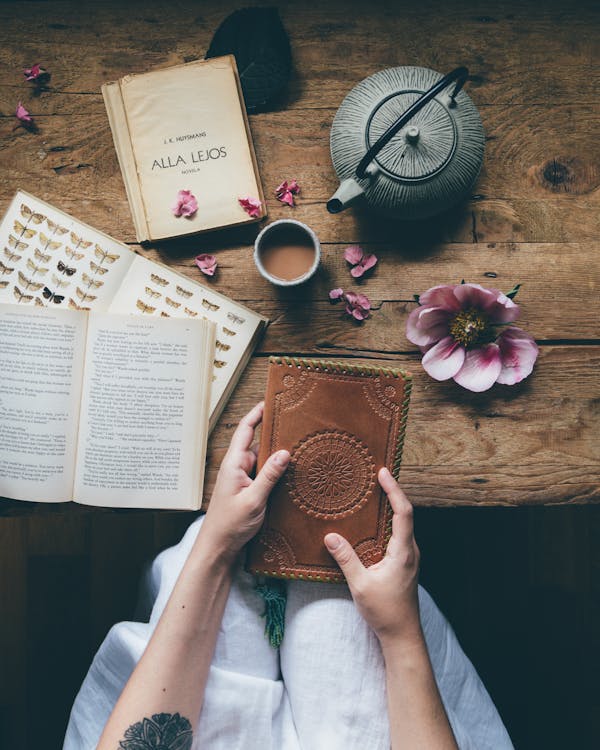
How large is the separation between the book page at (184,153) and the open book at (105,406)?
0.17m

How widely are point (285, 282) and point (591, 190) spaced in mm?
518

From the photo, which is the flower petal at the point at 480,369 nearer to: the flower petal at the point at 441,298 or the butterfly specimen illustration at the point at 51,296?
the flower petal at the point at 441,298

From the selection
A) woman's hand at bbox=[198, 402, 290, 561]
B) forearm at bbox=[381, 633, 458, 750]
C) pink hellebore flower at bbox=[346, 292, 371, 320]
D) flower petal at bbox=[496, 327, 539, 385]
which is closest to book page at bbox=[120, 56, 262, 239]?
pink hellebore flower at bbox=[346, 292, 371, 320]

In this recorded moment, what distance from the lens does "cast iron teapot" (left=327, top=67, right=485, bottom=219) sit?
81cm

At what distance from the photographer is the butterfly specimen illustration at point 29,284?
36.9 inches

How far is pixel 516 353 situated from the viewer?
2.97ft

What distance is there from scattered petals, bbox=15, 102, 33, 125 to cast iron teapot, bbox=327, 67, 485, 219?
0.48m

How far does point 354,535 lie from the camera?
2.83 feet

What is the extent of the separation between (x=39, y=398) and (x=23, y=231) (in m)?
0.26

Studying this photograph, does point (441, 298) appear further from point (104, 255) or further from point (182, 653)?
point (182, 653)

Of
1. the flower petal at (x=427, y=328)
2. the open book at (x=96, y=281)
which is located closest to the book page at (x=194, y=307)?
the open book at (x=96, y=281)

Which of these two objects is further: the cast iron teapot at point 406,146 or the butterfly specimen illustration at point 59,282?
the butterfly specimen illustration at point 59,282

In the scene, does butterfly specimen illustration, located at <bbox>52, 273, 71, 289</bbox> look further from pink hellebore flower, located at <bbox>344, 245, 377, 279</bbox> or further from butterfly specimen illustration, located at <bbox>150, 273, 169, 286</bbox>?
pink hellebore flower, located at <bbox>344, 245, 377, 279</bbox>

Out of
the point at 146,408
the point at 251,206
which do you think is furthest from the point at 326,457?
the point at 251,206
